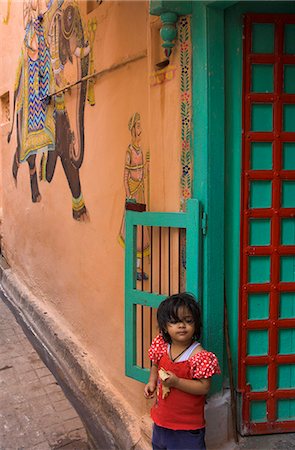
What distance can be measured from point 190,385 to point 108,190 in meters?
1.76

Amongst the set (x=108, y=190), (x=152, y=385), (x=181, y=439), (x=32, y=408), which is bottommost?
(x=32, y=408)

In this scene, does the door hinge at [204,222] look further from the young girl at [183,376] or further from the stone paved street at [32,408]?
the stone paved street at [32,408]

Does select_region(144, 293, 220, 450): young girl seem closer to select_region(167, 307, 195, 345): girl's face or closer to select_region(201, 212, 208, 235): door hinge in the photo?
select_region(167, 307, 195, 345): girl's face

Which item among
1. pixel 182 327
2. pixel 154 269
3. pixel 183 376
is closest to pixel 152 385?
pixel 183 376

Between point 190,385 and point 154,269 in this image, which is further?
point 154,269

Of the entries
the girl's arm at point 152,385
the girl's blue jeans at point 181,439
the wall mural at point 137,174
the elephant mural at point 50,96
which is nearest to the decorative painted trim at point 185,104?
the wall mural at point 137,174

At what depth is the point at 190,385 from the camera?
233 centimetres

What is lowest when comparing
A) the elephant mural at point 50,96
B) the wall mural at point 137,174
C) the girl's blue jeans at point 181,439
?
the girl's blue jeans at point 181,439

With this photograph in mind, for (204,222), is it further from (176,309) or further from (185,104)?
(185,104)

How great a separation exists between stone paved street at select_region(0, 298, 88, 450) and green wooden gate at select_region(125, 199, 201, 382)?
2.99 ft

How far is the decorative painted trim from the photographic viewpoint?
261cm

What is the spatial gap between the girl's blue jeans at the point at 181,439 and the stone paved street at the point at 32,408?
1099 millimetres

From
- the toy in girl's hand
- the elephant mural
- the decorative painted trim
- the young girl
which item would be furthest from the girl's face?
the elephant mural

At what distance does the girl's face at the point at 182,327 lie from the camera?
93.9 inches
